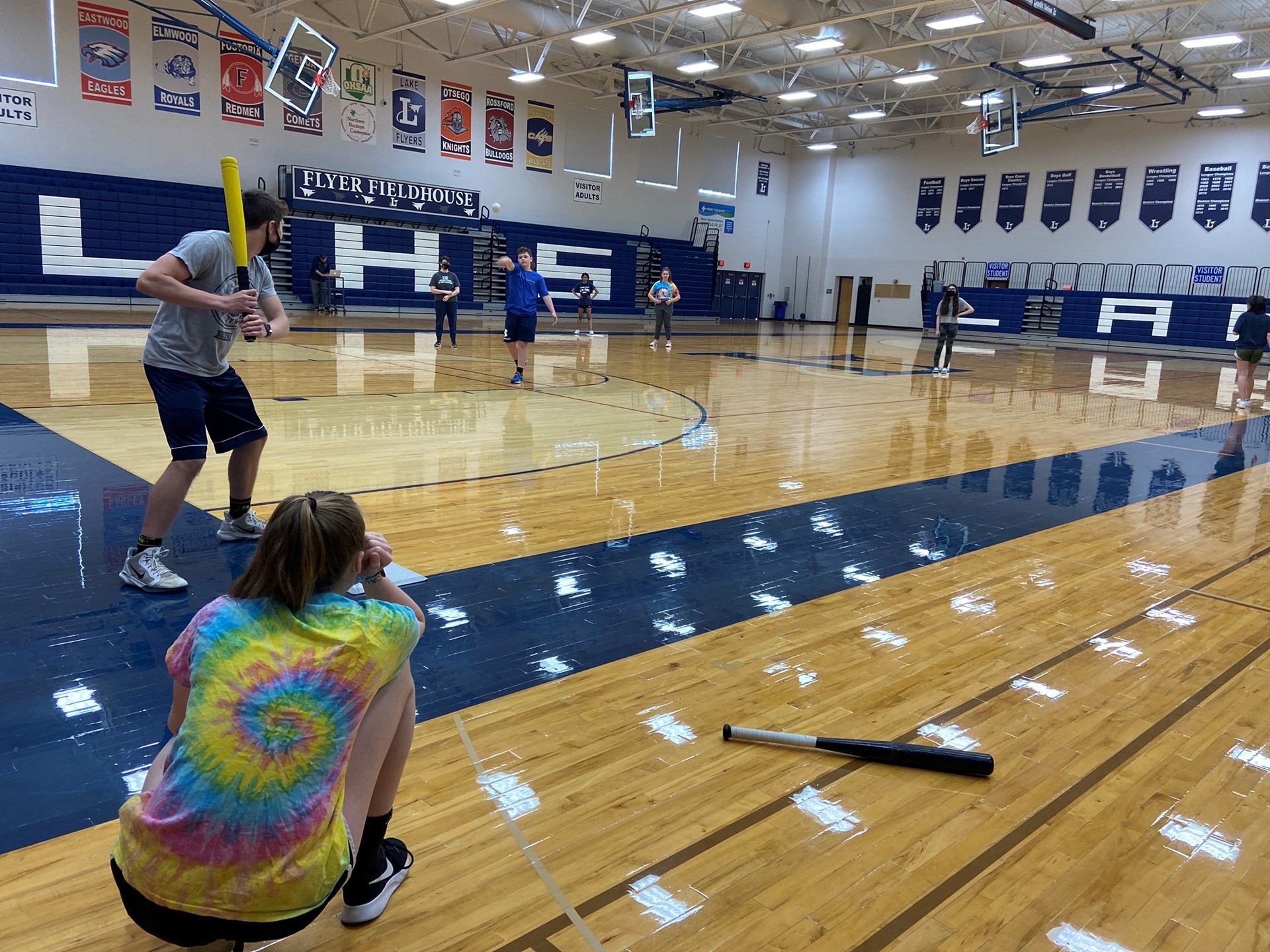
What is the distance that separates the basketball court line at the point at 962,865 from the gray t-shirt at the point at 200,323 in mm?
2552

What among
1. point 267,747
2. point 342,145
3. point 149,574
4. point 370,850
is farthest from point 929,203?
point 267,747

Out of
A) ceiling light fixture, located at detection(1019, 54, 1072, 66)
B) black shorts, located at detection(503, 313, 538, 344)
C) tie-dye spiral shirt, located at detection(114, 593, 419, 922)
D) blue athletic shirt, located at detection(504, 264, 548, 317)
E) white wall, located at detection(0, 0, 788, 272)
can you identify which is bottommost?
tie-dye spiral shirt, located at detection(114, 593, 419, 922)

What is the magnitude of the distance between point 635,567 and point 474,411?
174 inches

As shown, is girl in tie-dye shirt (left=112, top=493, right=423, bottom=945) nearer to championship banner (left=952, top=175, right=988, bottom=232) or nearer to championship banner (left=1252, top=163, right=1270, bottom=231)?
championship banner (left=1252, top=163, right=1270, bottom=231)

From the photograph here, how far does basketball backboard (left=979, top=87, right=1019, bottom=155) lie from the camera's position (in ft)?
58.6

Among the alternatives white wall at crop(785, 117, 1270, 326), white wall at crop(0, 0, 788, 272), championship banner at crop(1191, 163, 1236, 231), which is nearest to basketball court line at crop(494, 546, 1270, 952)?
white wall at crop(0, 0, 788, 272)

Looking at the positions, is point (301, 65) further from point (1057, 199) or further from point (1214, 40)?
point (1057, 199)

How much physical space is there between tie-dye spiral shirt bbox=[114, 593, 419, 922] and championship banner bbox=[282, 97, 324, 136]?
21.8m

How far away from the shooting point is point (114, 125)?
1836cm

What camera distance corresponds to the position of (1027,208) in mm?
27984

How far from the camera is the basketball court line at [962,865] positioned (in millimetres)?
1845

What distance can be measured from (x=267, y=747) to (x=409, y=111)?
23731 millimetres

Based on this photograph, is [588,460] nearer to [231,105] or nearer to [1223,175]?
[231,105]

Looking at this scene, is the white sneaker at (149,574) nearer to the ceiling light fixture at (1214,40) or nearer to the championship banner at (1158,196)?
the ceiling light fixture at (1214,40)
